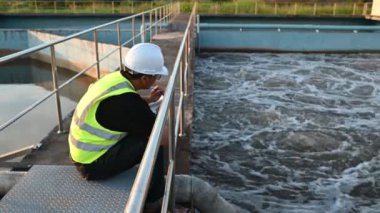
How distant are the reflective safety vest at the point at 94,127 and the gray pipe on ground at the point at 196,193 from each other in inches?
34.6

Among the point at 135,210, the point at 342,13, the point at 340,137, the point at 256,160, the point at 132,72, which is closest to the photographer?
the point at 135,210

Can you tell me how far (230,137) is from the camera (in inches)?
270

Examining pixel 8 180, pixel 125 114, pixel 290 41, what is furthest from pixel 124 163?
pixel 290 41

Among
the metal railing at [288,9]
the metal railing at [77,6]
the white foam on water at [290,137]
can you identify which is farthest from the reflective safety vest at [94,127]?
the metal railing at [77,6]

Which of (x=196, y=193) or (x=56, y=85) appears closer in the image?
(x=196, y=193)

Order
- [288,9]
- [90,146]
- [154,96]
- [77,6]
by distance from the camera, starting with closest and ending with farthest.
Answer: [90,146]
[154,96]
[288,9]
[77,6]

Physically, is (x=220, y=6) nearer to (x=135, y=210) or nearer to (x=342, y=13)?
(x=342, y=13)

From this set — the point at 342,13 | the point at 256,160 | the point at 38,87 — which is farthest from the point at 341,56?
the point at 38,87

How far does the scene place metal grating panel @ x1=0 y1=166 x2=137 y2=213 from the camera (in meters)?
2.18

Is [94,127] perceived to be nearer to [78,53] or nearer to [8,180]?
[8,180]

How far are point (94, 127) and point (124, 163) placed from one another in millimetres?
310

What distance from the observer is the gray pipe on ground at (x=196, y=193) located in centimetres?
292

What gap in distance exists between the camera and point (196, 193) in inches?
116

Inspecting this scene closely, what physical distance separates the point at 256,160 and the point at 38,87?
1316cm
